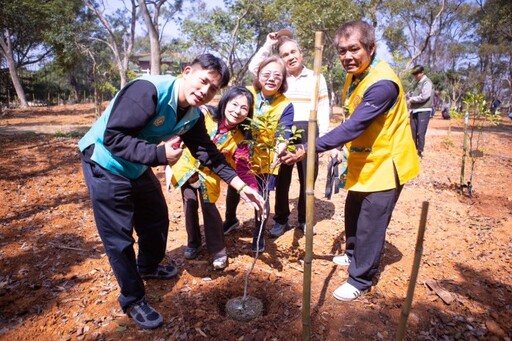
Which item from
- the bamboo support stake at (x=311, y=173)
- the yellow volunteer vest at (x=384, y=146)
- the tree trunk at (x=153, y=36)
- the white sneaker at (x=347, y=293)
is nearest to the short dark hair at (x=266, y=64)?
the yellow volunteer vest at (x=384, y=146)

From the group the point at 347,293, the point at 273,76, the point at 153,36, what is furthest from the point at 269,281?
the point at 153,36

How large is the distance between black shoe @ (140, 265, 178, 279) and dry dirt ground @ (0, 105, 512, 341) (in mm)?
64

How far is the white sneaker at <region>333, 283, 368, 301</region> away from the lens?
2.63 m

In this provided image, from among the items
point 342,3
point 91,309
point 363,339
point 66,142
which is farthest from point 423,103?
point 342,3

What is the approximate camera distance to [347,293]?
8.69 feet

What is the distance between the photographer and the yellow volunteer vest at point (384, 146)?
2.38 meters

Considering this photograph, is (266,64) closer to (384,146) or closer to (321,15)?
(384,146)

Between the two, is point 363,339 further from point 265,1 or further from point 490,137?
point 265,1

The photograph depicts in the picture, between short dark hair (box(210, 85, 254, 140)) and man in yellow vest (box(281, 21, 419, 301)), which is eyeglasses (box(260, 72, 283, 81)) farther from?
man in yellow vest (box(281, 21, 419, 301))

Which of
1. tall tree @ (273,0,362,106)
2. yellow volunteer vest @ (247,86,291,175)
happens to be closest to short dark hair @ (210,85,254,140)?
yellow volunteer vest @ (247,86,291,175)

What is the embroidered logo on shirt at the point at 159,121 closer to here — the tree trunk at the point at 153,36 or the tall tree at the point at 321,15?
the tree trunk at the point at 153,36

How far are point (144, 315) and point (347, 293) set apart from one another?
1.56 metres

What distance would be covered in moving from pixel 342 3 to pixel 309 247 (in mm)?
15564

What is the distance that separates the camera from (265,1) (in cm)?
1939
